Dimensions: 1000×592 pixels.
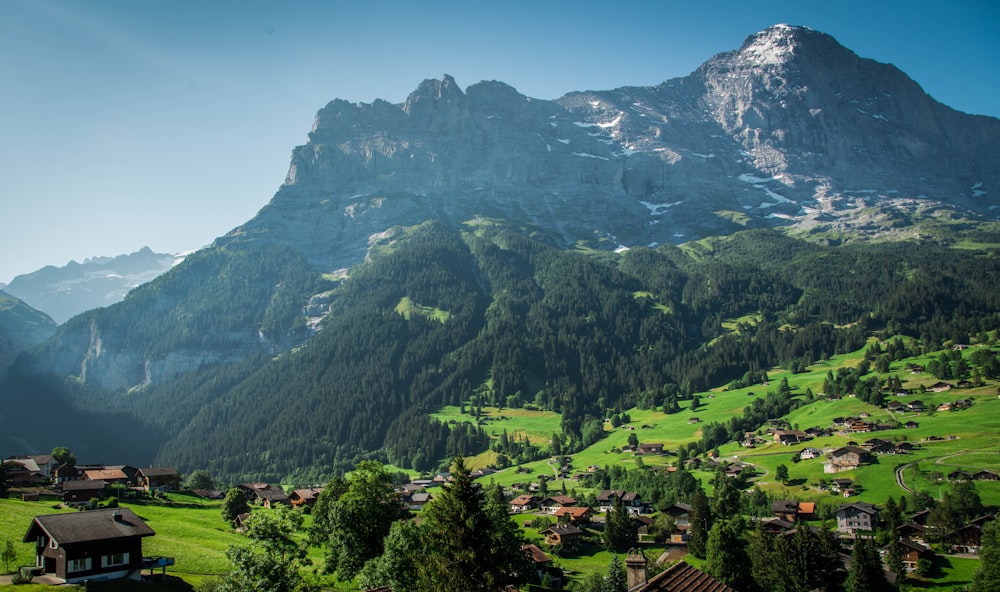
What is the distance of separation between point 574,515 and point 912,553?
161 feet

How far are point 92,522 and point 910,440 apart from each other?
145681mm

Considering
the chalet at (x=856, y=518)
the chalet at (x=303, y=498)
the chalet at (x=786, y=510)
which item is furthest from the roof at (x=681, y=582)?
the chalet at (x=786, y=510)

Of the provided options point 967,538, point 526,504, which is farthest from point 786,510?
point 526,504

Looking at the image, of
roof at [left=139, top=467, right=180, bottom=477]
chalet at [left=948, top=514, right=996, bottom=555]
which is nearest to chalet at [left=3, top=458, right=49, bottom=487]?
roof at [left=139, top=467, right=180, bottom=477]

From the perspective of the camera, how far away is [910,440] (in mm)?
135750

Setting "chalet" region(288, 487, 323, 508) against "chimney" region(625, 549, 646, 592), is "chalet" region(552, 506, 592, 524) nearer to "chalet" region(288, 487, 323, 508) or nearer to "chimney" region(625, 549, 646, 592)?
"chalet" region(288, 487, 323, 508)

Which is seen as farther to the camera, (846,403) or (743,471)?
(846,403)

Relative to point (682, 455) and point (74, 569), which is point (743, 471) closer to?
point (682, 455)

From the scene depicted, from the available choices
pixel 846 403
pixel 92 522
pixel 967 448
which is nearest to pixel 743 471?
pixel 967 448

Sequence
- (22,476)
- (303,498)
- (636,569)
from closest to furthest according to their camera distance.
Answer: (636,569)
(22,476)
(303,498)

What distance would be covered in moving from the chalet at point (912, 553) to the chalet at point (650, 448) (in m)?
83.4

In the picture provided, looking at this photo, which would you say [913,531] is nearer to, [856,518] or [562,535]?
[856,518]

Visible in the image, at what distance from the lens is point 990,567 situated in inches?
2589

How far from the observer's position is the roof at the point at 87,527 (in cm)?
4862
